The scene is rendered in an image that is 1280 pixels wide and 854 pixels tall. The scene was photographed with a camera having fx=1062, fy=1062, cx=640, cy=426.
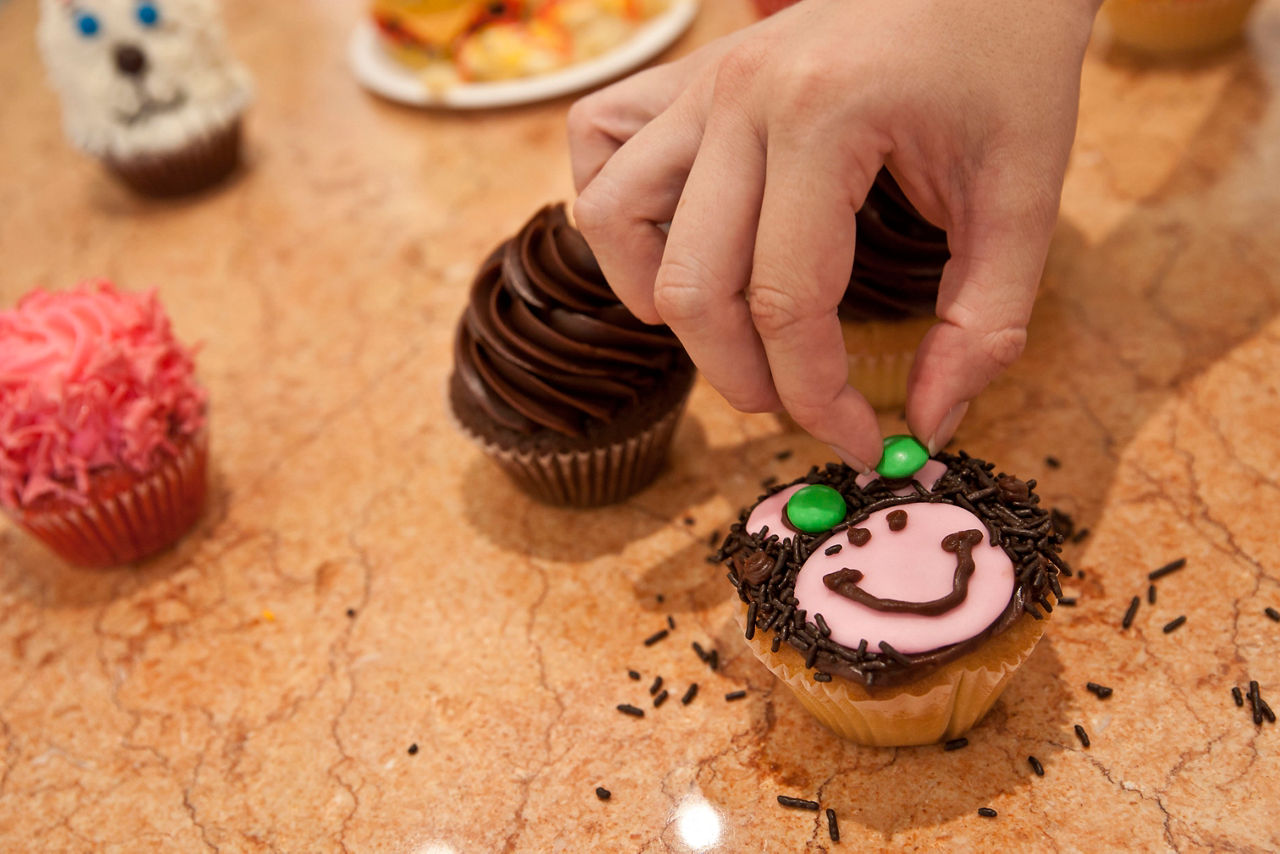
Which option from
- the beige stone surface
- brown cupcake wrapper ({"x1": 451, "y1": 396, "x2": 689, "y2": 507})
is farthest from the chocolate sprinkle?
brown cupcake wrapper ({"x1": 451, "y1": 396, "x2": 689, "y2": 507})

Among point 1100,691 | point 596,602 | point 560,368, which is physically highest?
point 560,368

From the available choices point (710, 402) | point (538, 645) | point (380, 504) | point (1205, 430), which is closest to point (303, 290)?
point (380, 504)

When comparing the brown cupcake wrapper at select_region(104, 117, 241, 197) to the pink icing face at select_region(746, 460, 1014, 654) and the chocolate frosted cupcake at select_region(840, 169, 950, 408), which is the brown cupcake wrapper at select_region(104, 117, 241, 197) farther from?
the pink icing face at select_region(746, 460, 1014, 654)

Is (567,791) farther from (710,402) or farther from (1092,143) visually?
(1092,143)

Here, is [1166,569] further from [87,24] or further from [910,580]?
[87,24]

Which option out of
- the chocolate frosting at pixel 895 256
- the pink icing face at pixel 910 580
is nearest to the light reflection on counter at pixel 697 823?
the pink icing face at pixel 910 580

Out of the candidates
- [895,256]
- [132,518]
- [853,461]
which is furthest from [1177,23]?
[132,518]

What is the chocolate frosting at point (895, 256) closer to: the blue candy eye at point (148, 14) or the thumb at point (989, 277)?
the thumb at point (989, 277)
